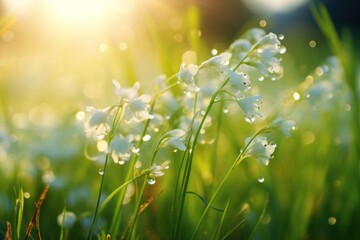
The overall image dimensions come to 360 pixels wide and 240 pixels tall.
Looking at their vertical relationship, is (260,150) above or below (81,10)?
below

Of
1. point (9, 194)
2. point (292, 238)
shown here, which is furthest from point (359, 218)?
point (9, 194)

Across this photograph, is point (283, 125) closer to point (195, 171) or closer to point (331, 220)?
point (195, 171)

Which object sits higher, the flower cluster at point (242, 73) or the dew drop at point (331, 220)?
the flower cluster at point (242, 73)

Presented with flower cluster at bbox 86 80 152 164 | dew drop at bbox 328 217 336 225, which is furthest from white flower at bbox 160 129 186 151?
dew drop at bbox 328 217 336 225

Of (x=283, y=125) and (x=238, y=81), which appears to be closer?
(x=238, y=81)

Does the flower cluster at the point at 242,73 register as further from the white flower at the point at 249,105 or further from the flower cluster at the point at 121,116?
the flower cluster at the point at 121,116

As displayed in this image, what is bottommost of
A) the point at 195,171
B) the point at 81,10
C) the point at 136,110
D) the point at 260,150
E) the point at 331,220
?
the point at 331,220

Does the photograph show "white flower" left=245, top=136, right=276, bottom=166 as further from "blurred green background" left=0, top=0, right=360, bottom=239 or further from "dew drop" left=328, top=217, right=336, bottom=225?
"dew drop" left=328, top=217, right=336, bottom=225

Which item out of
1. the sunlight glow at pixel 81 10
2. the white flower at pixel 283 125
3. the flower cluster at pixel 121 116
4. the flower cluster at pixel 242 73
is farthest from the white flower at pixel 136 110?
the sunlight glow at pixel 81 10

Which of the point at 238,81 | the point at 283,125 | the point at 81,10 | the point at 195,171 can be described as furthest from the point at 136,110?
the point at 81,10

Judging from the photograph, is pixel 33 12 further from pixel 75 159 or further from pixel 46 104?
pixel 75 159

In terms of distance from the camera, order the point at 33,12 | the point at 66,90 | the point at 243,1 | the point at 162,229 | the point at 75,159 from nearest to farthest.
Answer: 1. the point at 162,229
2. the point at 75,159
3. the point at 66,90
4. the point at 33,12
5. the point at 243,1
